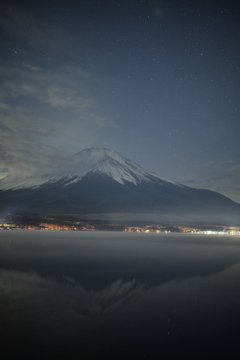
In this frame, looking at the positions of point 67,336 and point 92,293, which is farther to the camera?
point 92,293

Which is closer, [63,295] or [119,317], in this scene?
[119,317]

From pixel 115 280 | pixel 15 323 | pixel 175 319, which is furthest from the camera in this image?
pixel 115 280

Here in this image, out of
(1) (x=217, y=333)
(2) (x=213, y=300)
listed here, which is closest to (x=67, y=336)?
(1) (x=217, y=333)

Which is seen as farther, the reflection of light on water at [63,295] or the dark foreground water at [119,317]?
the reflection of light on water at [63,295]

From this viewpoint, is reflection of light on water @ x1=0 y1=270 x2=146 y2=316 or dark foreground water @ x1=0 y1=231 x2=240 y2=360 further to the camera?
reflection of light on water @ x1=0 y1=270 x2=146 y2=316

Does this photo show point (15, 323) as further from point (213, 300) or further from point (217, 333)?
point (213, 300)

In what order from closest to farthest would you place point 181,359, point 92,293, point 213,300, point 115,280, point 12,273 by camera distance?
point 181,359 → point 213,300 → point 92,293 → point 115,280 → point 12,273

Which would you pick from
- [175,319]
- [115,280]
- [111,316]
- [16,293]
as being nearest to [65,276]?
[115,280]
